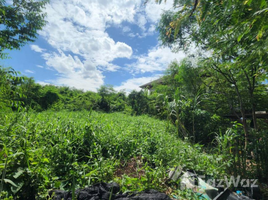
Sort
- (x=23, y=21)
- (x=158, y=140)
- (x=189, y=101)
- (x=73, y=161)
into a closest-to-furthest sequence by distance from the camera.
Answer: (x=73, y=161)
(x=158, y=140)
(x=189, y=101)
(x=23, y=21)

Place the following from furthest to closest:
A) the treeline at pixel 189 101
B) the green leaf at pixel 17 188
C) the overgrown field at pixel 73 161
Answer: the treeline at pixel 189 101 → the overgrown field at pixel 73 161 → the green leaf at pixel 17 188

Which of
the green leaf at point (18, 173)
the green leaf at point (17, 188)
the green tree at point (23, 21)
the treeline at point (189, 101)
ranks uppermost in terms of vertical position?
the green tree at point (23, 21)

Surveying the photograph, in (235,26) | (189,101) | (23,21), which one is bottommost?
(189,101)

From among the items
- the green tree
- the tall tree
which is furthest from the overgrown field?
the green tree

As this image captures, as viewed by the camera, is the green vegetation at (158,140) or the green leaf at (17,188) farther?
the green vegetation at (158,140)

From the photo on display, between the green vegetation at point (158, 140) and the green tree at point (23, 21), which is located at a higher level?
the green tree at point (23, 21)

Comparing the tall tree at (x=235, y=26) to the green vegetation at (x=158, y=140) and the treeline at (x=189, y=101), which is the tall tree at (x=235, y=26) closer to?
the green vegetation at (x=158, y=140)

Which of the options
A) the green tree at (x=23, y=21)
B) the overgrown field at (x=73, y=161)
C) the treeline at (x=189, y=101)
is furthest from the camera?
the green tree at (x=23, y=21)

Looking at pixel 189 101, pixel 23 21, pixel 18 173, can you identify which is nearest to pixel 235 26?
pixel 18 173

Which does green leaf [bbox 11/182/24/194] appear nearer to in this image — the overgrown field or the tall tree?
the overgrown field

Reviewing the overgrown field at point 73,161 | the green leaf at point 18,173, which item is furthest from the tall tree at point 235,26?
the green leaf at point 18,173

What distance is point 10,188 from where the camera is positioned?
45.9 inches

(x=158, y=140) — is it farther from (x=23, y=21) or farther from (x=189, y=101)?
(x=23, y=21)

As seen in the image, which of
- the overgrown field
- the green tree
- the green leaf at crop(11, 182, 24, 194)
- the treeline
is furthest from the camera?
the green tree
